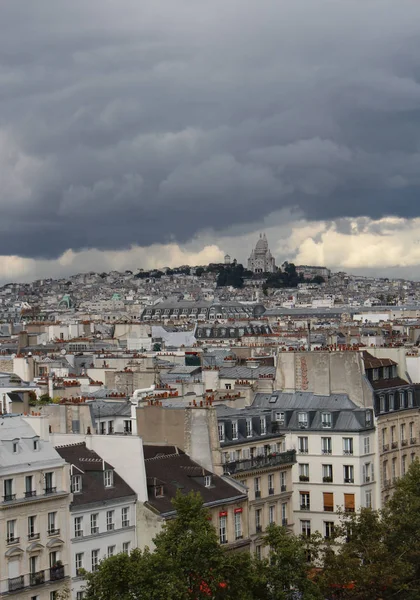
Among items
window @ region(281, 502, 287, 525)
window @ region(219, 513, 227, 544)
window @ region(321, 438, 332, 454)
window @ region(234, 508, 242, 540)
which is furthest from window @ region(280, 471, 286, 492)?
window @ region(219, 513, 227, 544)

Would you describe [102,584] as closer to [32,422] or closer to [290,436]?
[32,422]

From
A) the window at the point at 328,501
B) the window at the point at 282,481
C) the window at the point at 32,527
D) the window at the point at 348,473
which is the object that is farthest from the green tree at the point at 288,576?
the window at the point at 348,473

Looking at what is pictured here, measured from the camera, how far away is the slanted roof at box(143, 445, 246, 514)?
45.3 m

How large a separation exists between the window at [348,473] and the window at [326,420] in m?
1.92

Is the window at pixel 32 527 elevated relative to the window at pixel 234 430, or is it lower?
lower

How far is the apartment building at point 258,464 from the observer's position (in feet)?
166

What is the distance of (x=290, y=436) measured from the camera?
57.7 m

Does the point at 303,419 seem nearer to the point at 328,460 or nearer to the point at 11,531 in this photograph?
the point at 328,460

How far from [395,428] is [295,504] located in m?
6.80

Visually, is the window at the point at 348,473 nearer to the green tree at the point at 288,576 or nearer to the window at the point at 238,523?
the window at the point at 238,523

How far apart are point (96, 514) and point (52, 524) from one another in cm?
190

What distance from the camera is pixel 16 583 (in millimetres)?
39875

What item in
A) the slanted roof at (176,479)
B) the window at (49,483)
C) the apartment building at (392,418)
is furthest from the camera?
the apartment building at (392,418)

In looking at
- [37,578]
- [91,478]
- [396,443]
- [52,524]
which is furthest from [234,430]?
[37,578]
